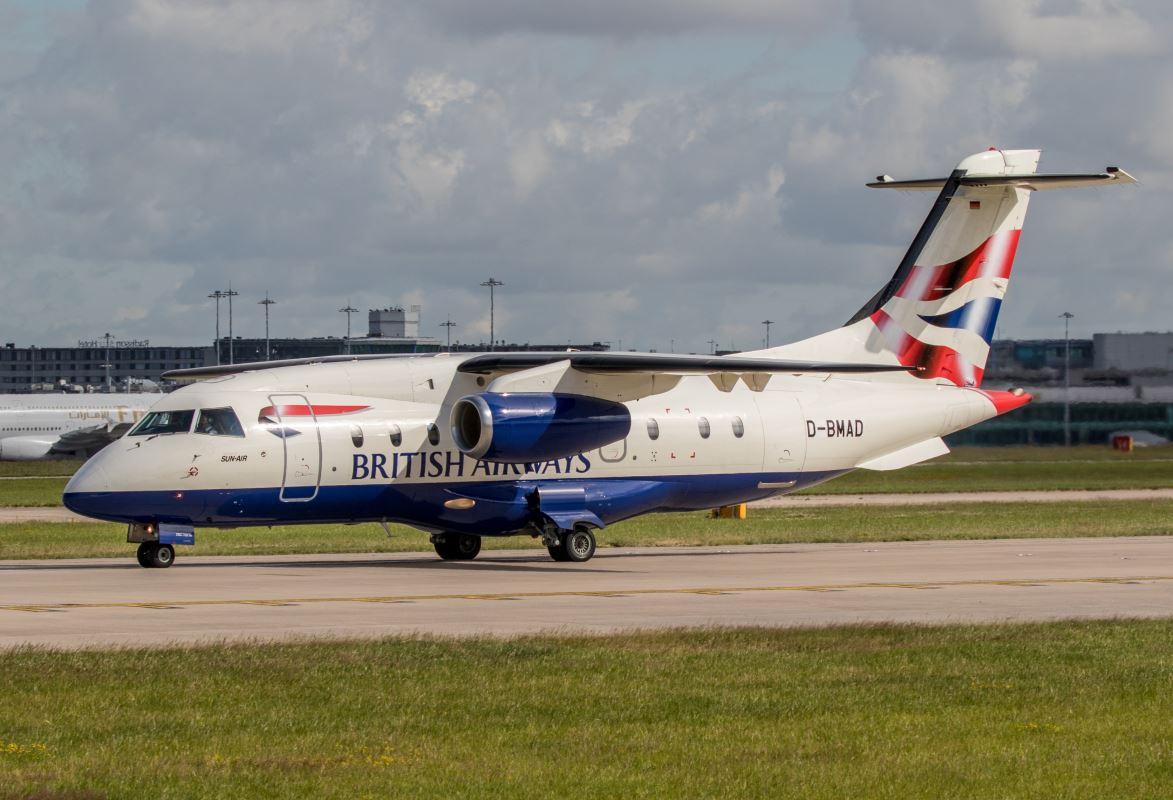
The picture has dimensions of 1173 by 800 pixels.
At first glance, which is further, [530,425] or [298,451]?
[530,425]

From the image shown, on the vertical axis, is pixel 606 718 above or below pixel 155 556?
below

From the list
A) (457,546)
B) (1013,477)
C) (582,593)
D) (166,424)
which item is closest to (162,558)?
(166,424)

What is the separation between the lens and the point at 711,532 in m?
39.4

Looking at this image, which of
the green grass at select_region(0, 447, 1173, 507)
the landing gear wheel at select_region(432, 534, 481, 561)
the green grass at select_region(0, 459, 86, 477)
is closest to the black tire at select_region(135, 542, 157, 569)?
the landing gear wheel at select_region(432, 534, 481, 561)

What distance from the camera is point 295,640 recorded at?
60.2 ft

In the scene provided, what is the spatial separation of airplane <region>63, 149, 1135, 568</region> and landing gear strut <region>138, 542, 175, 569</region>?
4cm

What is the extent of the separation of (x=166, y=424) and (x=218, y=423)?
35.8 inches

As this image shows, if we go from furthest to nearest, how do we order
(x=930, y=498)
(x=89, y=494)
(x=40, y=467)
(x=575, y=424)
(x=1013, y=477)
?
(x=40, y=467)
(x=1013, y=477)
(x=930, y=498)
(x=575, y=424)
(x=89, y=494)

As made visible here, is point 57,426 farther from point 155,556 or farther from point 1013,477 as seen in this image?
point 155,556

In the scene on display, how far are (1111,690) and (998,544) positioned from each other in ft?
68.2

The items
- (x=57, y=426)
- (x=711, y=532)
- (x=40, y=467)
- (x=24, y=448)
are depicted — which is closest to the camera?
(x=711, y=532)

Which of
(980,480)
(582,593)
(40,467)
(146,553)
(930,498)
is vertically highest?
(40,467)

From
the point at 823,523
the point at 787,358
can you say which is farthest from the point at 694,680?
the point at 823,523

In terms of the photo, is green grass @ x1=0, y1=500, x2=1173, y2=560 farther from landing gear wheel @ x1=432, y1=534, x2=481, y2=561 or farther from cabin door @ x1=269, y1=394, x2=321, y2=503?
cabin door @ x1=269, y1=394, x2=321, y2=503
